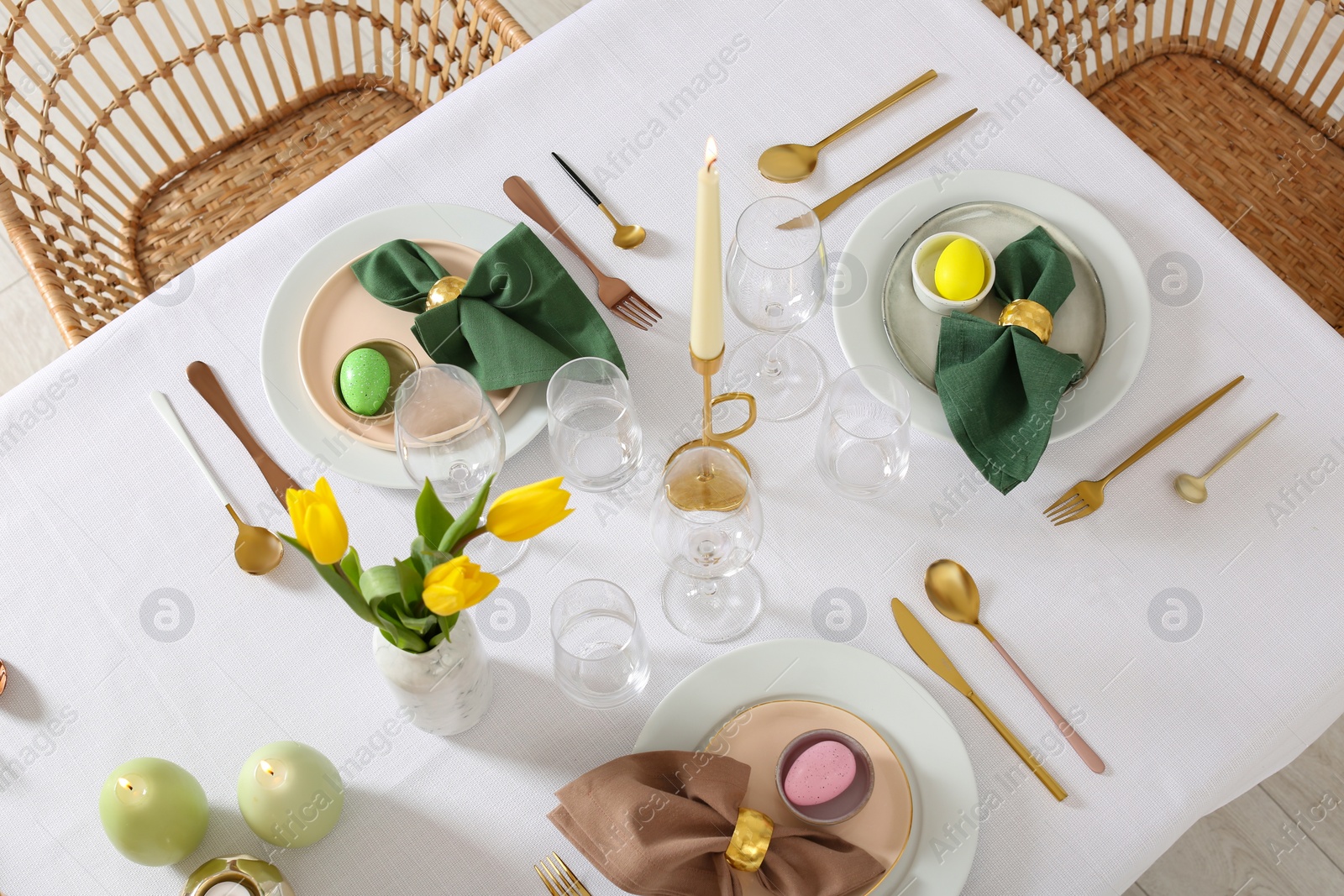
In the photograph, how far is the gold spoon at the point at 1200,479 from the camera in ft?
A: 3.23

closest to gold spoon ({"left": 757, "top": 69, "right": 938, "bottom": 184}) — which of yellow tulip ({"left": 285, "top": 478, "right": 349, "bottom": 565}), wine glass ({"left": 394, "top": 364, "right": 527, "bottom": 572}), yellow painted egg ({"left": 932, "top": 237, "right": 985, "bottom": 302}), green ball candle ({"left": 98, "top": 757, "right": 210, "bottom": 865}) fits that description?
yellow painted egg ({"left": 932, "top": 237, "right": 985, "bottom": 302})

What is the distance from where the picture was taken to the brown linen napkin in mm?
791

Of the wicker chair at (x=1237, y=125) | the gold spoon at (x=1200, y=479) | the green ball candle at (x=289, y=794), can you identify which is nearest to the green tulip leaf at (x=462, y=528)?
the green ball candle at (x=289, y=794)

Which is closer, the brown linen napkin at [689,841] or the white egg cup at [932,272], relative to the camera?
the brown linen napkin at [689,841]

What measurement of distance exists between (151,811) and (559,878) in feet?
1.15

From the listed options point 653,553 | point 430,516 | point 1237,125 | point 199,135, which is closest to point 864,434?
point 653,553

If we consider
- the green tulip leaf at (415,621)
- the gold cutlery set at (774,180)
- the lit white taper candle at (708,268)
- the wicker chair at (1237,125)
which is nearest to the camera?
the lit white taper candle at (708,268)

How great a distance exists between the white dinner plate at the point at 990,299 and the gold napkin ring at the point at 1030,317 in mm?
56

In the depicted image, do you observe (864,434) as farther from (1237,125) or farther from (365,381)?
(1237,125)

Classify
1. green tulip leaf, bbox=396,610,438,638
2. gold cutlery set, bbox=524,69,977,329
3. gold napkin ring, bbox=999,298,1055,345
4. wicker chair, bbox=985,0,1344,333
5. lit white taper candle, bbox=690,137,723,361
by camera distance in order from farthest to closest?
1. wicker chair, bbox=985,0,1344,333
2. gold cutlery set, bbox=524,69,977,329
3. gold napkin ring, bbox=999,298,1055,345
4. green tulip leaf, bbox=396,610,438,638
5. lit white taper candle, bbox=690,137,723,361

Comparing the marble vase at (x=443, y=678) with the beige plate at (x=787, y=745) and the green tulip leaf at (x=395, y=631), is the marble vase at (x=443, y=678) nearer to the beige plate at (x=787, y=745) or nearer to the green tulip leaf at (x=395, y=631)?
the green tulip leaf at (x=395, y=631)

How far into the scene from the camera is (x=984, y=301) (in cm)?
104

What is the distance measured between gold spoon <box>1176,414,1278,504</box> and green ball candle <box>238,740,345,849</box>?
2.85 feet

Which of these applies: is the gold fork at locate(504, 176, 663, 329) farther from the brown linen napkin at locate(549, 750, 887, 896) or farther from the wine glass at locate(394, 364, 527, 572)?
the brown linen napkin at locate(549, 750, 887, 896)
